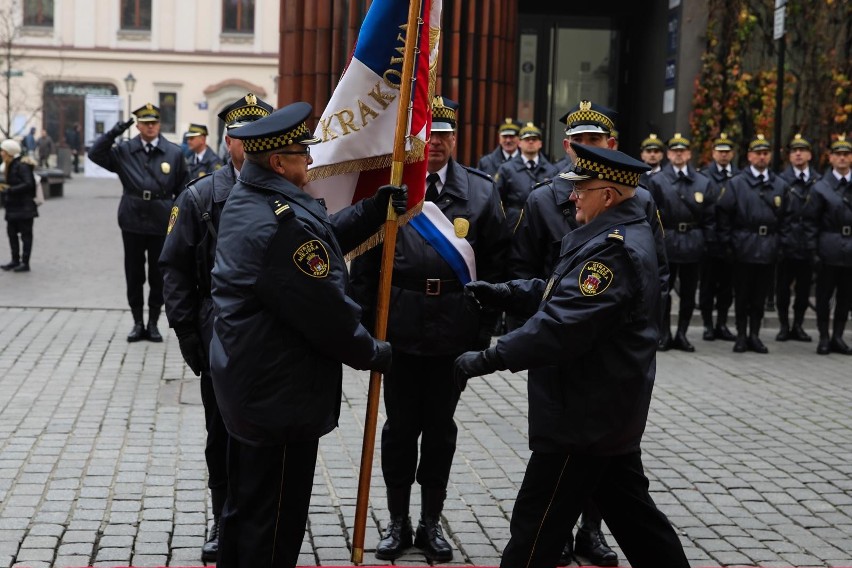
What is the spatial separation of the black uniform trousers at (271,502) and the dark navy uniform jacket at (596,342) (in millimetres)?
902

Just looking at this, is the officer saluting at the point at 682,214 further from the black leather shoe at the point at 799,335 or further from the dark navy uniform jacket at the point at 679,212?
the black leather shoe at the point at 799,335

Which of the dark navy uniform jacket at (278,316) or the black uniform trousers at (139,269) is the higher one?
the dark navy uniform jacket at (278,316)

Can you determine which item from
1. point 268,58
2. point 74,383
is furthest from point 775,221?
point 268,58

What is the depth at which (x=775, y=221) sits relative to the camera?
502 inches

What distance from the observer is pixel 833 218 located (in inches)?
498

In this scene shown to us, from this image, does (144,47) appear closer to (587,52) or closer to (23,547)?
(587,52)

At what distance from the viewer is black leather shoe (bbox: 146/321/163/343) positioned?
11664mm

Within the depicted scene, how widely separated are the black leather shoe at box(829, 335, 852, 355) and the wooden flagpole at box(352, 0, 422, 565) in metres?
8.43

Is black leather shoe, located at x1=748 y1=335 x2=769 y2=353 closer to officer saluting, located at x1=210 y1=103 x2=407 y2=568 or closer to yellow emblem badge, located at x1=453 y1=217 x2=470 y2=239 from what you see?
yellow emblem badge, located at x1=453 y1=217 x2=470 y2=239

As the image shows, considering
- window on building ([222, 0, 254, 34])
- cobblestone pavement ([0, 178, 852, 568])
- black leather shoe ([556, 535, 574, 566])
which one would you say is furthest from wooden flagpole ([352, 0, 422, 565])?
window on building ([222, 0, 254, 34])

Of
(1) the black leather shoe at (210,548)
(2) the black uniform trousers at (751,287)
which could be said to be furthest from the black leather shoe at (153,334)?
(1) the black leather shoe at (210,548)

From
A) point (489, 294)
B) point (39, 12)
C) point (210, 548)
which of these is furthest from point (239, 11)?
point (489, 294)

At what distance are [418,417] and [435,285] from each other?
2.13 ft

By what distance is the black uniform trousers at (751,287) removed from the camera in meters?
12.6
